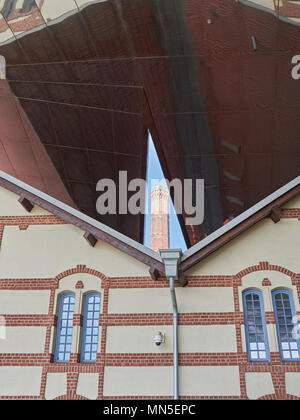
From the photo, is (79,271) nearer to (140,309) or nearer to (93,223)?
(93,223)

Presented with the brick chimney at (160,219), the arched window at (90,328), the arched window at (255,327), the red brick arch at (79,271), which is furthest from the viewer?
the brick chimney at (160,219)

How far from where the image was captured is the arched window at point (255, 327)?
11008 millimetres

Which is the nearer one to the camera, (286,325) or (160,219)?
(286,325)

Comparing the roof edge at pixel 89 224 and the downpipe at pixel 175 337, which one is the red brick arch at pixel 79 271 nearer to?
the roof edge at pixel 89 224

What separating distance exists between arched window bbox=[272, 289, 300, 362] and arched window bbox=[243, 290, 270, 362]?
33 cm

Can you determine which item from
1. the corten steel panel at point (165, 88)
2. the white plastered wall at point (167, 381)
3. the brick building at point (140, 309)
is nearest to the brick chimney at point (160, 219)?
the corten steel panel at point (165, 88)

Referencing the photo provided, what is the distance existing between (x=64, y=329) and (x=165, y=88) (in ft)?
45.9

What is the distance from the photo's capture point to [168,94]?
22438 mm

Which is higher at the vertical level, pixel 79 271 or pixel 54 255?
pixel 54 255

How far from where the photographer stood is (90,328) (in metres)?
11.8

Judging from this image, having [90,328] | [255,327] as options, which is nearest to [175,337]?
[255,327]

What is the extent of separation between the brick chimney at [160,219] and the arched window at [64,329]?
5781cm

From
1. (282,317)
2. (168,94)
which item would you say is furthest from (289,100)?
(282,317)

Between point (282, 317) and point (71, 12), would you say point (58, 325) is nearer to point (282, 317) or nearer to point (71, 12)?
point (282, 317)
